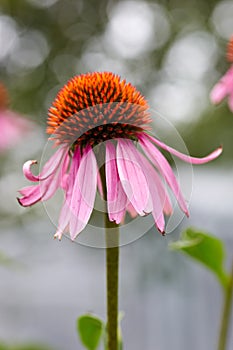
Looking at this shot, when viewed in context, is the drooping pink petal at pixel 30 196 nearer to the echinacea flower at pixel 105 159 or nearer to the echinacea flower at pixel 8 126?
the echinacea flower at pixel 105 159

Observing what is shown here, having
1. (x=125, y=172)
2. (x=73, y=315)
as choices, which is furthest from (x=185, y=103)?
(x=125, y=172)

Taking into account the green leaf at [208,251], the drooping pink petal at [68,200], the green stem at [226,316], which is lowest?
the green stem at [226,316]

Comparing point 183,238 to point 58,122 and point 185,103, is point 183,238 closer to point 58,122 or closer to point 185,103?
point 58,122

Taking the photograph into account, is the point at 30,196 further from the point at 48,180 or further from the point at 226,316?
the point at 226,316

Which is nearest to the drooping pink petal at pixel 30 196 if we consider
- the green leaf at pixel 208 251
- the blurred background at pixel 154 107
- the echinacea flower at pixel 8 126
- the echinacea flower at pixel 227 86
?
the green leaf at pixel 208 251

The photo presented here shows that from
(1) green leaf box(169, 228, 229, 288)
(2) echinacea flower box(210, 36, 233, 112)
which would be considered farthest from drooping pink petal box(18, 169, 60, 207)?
(2) echinacea flower box(210, 36, 233, 112)

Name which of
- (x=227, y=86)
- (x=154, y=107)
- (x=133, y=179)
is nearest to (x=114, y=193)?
(x=133, y=179)

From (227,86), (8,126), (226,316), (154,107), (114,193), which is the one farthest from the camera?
(154,107)
